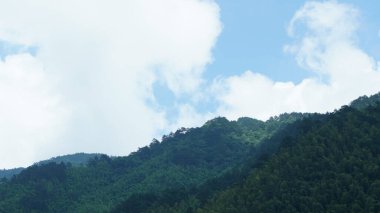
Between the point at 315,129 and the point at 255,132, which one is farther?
the point at 255,132

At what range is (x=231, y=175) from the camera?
80.8m

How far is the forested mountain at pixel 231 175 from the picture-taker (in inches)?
2222

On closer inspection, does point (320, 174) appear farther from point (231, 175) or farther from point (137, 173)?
point (137, 173)

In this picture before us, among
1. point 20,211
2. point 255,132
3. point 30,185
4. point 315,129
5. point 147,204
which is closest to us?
point 315,129

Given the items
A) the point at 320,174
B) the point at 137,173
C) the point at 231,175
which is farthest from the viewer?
the point at 137,173

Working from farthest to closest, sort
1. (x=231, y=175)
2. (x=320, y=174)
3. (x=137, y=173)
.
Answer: (x=137, y=173)
(x=231, y=175)
(x=320, y=174)

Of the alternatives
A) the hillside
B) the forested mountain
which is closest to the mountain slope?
the forested mountain

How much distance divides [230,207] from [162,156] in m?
60.0

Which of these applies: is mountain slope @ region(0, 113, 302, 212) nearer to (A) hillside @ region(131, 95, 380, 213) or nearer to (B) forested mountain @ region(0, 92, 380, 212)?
(B) forested mountain @ region(0, 92, 380, 212)

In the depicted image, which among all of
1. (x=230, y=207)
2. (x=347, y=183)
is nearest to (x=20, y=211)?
(x=230, y=207)

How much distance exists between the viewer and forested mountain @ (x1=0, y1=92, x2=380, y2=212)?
185 feet

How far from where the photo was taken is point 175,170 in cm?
10775

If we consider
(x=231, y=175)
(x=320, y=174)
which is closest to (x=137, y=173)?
(x=231, y=175)

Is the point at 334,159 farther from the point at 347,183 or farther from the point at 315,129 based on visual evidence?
the point at 315,129
